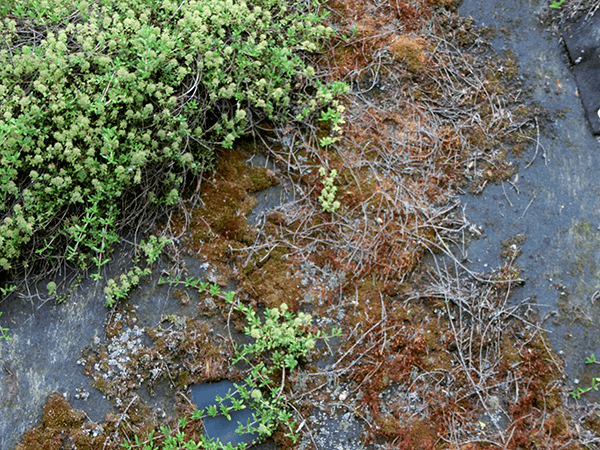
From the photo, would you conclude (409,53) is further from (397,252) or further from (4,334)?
(4,334)

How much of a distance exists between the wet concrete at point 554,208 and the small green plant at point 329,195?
102 centimetres

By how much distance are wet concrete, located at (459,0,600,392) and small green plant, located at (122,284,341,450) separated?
1.42 m

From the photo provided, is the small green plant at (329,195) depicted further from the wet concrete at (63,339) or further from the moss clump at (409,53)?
the moss clump at (409,53)

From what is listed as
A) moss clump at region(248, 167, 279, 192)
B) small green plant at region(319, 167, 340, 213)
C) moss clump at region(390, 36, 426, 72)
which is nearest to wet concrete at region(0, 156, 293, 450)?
moss clump at region(248, 167, 279, 192)

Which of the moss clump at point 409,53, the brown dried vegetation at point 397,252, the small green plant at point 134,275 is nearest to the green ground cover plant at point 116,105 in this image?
the small green plant at point 134,275

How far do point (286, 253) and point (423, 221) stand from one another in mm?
1052

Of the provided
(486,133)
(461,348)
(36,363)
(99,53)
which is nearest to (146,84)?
(99,53)

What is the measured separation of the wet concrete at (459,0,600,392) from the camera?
3.21 meters

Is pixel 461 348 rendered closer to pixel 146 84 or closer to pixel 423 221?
pixel 423 221

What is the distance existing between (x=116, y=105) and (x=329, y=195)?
1625 mm

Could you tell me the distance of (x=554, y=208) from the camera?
3.45 metres

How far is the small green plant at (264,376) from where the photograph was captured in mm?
2959

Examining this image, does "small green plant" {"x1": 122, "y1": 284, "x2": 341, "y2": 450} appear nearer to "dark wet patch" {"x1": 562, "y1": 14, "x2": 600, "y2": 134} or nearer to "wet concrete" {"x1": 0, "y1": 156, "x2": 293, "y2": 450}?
"wet concrete" {"x1": 0, "y1": 156, "x2": 293, "y2": 450}

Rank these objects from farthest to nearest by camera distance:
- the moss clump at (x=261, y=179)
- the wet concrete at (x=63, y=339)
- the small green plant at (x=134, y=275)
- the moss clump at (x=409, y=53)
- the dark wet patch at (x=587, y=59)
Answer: the moss clump at (x=409, y=53) → the dark wet patch at (x=587, y=59) → the moss clump at (x=261, y=179) → the small green plant at (x=134, y=275) → the wet concrete at (x=63, y=339)
